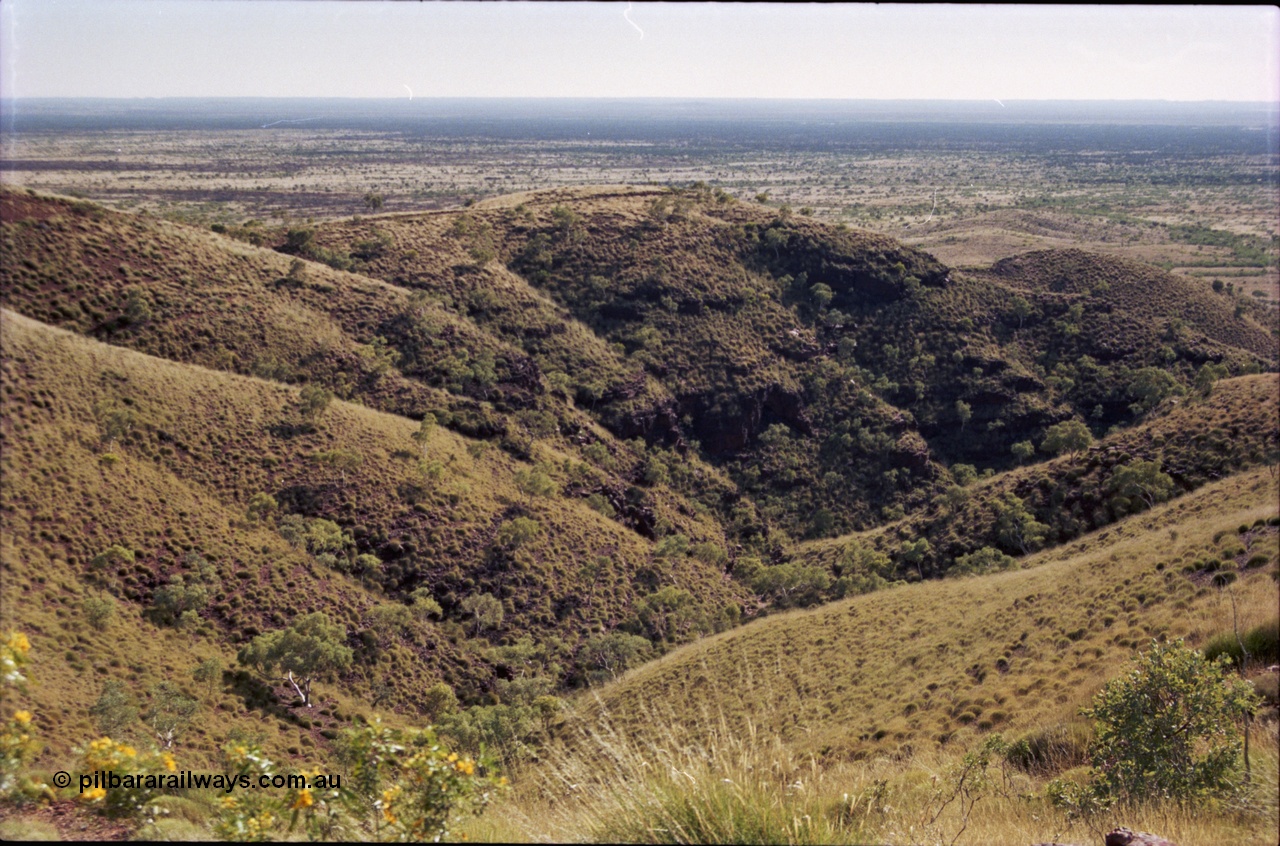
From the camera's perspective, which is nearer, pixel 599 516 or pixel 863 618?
pixel 863 618

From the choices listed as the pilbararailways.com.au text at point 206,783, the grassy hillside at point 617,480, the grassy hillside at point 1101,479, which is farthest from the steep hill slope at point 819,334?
the pilbararailways.com.au text at point 206,783

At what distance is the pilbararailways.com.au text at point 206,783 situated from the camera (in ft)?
14.8

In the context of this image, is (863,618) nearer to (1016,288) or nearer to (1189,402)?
(1189,402)

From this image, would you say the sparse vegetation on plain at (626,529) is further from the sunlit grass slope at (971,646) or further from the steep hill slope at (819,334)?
the steep hill slope at (819,334)

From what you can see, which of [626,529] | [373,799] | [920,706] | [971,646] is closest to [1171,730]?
[373,799]

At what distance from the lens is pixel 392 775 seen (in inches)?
202

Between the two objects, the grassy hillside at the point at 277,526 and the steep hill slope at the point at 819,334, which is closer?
the grassy hillside at the point at 277,526

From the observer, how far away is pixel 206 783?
5.30m

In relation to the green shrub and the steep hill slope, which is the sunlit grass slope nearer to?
the green shrub

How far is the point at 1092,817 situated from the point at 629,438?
4310 centimetres

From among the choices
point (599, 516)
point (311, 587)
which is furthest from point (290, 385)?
point (599, 516)

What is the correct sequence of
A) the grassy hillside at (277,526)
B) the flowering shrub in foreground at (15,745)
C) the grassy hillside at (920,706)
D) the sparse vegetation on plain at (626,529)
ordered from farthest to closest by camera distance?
the grassy hillside at (277,526), the sparse vegetation on plain at (626,529), the grassy hillside at (920,706), the flowering shrub in foreground at (15,745)

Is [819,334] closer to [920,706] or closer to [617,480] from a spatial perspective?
[617,480]

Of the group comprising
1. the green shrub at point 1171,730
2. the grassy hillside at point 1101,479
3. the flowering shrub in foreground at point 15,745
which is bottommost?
the grassy hillside at point 1101,479
